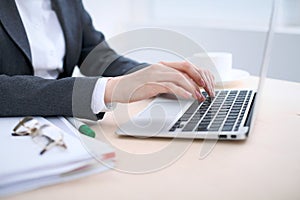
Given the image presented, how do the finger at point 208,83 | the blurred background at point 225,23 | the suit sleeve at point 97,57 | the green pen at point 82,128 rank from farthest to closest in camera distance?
the blurred background at point 225,23, the suit sleeve at point 97,57, the finger at point 208,83, the green pen at point 82,128

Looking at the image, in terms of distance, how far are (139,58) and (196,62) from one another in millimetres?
1183

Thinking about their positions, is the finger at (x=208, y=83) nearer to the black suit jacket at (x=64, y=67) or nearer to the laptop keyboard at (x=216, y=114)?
the laptop keyboard at (x=216, y=114)

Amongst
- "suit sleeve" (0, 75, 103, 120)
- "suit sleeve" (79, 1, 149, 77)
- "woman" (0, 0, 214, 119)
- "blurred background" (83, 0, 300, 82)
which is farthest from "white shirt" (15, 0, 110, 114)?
"blurred background" (83, 0, 300, 82)

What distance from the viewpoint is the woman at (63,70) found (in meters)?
0.80

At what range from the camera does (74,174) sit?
0.57m

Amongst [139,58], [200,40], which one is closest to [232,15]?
[200,40]

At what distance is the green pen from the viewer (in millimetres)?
720

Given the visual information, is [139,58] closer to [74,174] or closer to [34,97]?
[34,97]

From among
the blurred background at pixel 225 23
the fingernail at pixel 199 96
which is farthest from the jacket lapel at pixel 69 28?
the blurred background at pixel 225 23

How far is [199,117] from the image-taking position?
2.63ft

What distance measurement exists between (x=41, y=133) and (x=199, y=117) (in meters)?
0.31

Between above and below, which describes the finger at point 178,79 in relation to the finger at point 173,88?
above

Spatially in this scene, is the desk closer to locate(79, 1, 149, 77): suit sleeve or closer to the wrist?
the wrist

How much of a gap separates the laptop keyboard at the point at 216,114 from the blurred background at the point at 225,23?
32.4 inches
